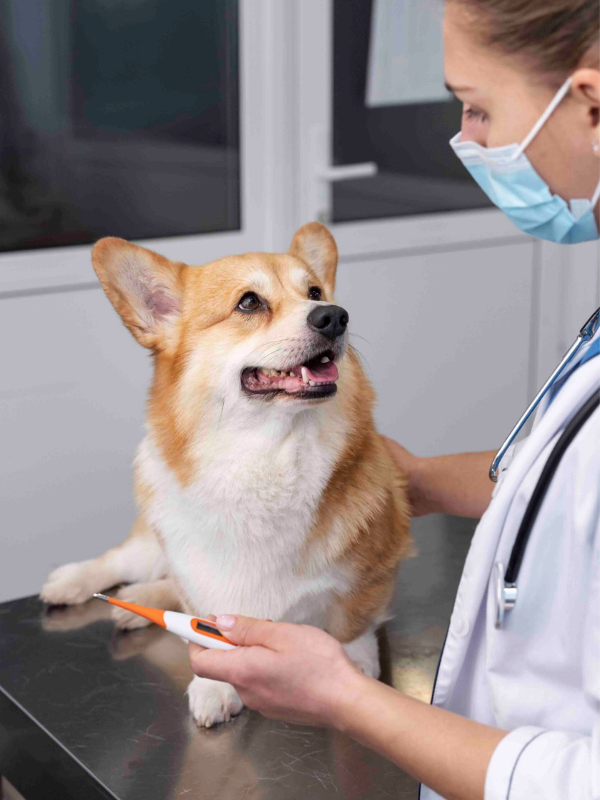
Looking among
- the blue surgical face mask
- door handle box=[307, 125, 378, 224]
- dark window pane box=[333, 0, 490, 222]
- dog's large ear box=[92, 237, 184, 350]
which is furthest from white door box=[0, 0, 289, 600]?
the blue surgical face mask

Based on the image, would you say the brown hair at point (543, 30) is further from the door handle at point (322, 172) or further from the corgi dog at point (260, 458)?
the door handle at point (322, 172)

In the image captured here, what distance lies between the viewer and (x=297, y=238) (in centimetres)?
132

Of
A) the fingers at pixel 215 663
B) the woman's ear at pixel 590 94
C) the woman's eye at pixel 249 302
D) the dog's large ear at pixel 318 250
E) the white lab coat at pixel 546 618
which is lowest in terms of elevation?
the fingers at pixel 215 663

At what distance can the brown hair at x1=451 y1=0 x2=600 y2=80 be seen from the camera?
28.3 inches

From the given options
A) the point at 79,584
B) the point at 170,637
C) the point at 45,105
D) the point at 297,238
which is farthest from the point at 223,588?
the point at 45,105

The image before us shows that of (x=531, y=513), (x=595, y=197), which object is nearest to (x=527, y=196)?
(x=595, y=197)

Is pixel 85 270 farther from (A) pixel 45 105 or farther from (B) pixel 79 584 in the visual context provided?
(B) pixel 79 584

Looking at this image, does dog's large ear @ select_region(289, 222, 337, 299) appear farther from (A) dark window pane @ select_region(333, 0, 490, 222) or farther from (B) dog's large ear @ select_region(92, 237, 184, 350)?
(A) dark window pane @ select_region(333, 0, 490, 222)

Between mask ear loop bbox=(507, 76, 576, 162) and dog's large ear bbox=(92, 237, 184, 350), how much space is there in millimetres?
549

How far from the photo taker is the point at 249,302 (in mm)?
1252

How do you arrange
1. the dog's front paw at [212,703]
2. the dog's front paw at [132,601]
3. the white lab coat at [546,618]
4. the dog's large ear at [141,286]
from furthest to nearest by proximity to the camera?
the dog's front paw at [132,601], the dog's large ear at [141,286], the dog's front paw at [212,703], the white lab coat at [546,618]

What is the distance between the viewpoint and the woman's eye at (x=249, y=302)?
125 cm

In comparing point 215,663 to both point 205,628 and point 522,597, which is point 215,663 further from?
point 522,597

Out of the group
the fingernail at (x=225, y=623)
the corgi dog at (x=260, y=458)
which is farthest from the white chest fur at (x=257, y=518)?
the fingernail at (x=225, y=623)
